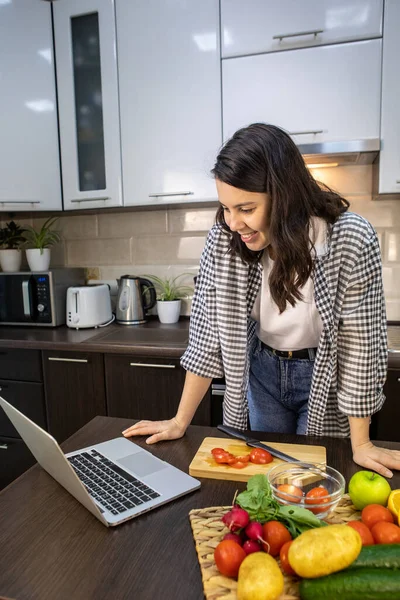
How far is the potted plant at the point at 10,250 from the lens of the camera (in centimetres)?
252

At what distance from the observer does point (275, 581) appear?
1.77ft

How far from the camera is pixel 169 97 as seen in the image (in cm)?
206

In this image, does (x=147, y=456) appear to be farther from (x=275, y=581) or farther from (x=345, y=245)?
(x=345, y=245)

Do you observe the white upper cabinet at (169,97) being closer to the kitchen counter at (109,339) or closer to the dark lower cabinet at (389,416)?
the kitchen counter at (109,339)

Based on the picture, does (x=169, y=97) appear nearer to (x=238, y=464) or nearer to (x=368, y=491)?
(x=238, y=464)

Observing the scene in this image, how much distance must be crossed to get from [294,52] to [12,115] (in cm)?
131

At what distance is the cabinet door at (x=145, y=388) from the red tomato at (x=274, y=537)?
51.3 inches

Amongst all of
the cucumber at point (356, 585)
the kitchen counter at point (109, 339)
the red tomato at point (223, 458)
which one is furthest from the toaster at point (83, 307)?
the cucumber at point (356, 585)

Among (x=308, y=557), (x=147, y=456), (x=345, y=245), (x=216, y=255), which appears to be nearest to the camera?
(x=308, y=557)

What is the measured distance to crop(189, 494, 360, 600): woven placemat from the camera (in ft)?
1.89

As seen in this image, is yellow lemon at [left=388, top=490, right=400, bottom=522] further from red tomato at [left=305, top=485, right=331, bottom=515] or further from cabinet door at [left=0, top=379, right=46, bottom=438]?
cabinet door at [left=0, top=379, right=46, bottom=438]

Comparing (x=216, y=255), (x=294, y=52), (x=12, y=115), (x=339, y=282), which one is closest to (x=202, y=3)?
(x=294, y=52)

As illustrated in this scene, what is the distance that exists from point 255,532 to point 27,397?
175cm

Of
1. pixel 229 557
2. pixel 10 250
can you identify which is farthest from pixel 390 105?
pixel 10 250
